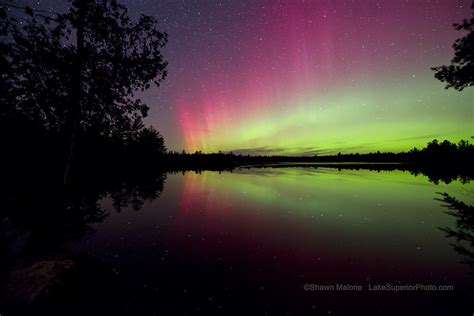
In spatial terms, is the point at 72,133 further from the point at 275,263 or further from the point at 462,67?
the point at 462,67

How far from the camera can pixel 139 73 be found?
10773 mm

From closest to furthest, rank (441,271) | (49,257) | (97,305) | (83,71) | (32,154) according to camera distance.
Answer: (97,305) < (49,257) < (441,271) < (83,71) < (32,154)

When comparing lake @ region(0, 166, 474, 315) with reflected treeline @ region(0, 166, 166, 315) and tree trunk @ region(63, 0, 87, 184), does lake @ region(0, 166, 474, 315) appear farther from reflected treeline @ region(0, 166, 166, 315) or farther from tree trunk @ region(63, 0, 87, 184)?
tree trunk @ region(63, 0, 87, 184)

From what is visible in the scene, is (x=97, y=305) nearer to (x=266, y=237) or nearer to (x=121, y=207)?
(x=266, y=237)

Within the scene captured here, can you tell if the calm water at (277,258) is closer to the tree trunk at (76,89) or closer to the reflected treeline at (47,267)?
the reflected treeline at (47,267)

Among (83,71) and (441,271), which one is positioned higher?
(83,71)

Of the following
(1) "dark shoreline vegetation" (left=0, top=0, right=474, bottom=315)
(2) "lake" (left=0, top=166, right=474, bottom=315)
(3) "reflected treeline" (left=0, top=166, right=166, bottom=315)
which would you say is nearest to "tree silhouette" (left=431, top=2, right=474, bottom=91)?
(1) "dark shoreline vegetation" (left=0, top=0, right=474, bottom=315)

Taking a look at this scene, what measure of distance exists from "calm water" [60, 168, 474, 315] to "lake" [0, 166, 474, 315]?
0.04m

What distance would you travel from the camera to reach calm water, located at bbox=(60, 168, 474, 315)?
603 centimetres

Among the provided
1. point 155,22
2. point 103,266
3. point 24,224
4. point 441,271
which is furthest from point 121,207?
point 441,271

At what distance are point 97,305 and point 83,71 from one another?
30.0 ft

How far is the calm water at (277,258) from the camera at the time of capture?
237 inches

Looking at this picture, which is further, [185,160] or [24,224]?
[185,160]

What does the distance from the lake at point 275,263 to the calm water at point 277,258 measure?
0.04 m
